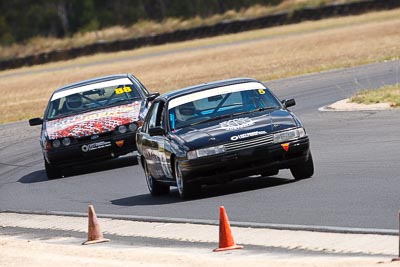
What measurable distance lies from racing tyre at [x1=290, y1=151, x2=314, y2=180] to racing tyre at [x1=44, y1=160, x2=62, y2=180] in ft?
20.5

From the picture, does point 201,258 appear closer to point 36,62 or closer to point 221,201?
point 221,201

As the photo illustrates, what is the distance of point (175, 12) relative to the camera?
96.8 m

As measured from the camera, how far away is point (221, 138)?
45.1 ft

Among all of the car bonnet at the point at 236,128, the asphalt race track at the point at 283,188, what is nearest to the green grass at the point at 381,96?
the asphalt race track at the point at 283,188

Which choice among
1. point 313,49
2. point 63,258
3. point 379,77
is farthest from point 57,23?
point 63,258

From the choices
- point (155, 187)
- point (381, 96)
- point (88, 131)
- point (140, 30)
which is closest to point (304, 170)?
point (155, 187)

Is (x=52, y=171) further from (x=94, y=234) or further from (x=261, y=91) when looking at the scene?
(x=94, y=234)

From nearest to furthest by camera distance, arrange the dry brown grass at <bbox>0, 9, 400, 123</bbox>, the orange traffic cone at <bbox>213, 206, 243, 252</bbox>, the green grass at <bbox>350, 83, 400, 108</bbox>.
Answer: the orange traffic cone at <bbox>213, 206, 243, 252</bbox>
the green grass at <bbox>350, 83, 400, 108</bbox>
the dry brown grass at <bbox>0, 9, 400, 123</bbox>

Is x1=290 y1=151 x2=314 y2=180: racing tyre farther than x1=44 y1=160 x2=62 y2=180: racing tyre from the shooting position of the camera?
No

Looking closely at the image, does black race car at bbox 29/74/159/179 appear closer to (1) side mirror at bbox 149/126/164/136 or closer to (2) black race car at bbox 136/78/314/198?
(2) black race car at bbox 136/78/314/198

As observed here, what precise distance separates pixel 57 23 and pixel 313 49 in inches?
2213

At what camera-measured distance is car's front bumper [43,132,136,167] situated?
1938 cm

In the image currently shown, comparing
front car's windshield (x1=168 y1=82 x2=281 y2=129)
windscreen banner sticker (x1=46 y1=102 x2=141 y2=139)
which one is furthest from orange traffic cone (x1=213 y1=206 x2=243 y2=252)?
windscreen banner sticker (x1=46 y1=102 x2=141 y2=139)

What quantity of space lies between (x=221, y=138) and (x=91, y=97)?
710cm
